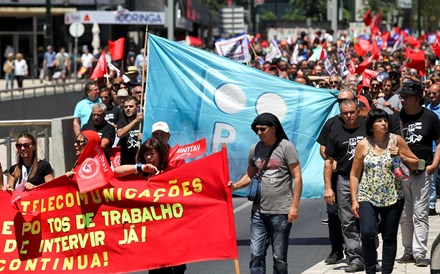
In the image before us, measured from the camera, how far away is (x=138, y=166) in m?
9.66

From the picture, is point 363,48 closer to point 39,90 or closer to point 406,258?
point 39,90

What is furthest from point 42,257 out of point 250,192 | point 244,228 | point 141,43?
point 141,43

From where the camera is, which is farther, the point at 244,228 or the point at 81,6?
the point at 81,6

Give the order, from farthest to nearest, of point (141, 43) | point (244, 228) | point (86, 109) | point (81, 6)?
1. point (141, 43)
2. point (81, 6)
3. point (86, 109)
4. point (244, 228)

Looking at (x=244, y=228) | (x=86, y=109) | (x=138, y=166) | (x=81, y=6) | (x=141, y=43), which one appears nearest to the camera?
(x=138, y=166)

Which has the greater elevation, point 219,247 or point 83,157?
point 83,157

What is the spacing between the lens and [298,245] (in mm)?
12898

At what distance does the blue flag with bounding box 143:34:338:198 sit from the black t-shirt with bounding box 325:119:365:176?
7.06 ft

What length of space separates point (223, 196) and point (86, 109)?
711cm

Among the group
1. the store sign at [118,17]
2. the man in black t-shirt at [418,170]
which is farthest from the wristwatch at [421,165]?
the store sign at [118,17]

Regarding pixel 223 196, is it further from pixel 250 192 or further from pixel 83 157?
pixel 83 157

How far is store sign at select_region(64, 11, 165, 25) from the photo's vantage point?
4556 centimetres

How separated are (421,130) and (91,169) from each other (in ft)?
11.4

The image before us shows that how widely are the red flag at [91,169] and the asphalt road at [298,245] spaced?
6.56 ft
